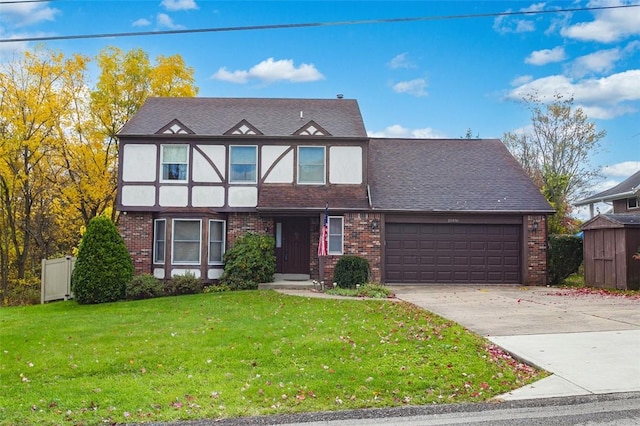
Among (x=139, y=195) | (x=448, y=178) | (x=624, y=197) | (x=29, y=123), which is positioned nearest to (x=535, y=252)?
(x=448, y=178)

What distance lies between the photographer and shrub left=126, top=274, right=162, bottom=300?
1683cm

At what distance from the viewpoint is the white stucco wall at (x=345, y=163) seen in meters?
19.2

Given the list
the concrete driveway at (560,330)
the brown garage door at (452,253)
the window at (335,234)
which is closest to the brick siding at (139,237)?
the window at (335,234)

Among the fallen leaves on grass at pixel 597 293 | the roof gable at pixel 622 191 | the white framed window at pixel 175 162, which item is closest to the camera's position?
the fallen leaves on grass at pixel 597 293

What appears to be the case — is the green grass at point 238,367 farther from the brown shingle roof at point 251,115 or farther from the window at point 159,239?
the brown shingle roof at point 251,115

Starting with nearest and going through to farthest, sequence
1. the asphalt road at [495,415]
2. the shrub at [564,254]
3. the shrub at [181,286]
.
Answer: the asphalt road at [495,415] < the shrub at [181,286] < the shrub at [564,254]

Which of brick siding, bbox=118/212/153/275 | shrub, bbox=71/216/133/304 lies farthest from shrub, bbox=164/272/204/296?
brick siding, bbox=118/212/153/275

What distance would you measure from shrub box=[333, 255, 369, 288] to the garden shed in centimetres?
716

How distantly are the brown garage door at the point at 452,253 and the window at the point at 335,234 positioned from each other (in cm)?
163

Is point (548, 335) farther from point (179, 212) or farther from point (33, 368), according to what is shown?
point (179, 212)

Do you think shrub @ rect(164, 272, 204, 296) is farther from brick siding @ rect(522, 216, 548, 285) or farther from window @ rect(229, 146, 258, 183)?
brick siding @ rect(522, 216, 548, 285)

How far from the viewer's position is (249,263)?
Answer: 58.0ft

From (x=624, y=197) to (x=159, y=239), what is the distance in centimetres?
1836

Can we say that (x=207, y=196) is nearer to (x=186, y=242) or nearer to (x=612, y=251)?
(x=186, y=242)
